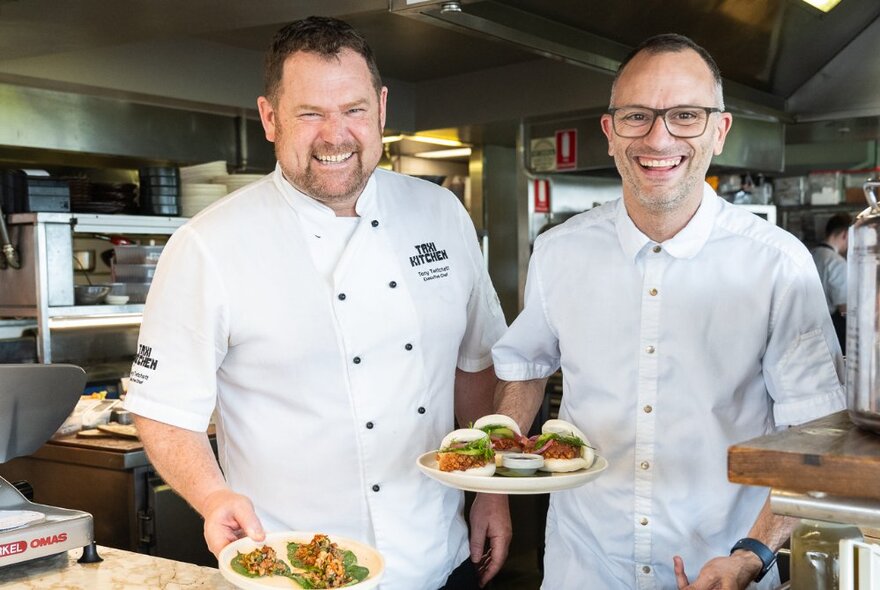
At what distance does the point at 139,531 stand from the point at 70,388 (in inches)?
56.5

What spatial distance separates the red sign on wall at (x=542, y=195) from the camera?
5.98 meters

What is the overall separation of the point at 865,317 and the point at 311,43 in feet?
4.17

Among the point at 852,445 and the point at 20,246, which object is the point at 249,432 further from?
the point at 20,246

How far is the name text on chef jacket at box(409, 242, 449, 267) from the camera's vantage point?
2.14 metres

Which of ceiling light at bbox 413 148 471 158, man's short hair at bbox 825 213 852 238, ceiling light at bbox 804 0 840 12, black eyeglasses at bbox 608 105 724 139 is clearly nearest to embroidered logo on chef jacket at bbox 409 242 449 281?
black eyeglasses at bbox 608 105 724 139

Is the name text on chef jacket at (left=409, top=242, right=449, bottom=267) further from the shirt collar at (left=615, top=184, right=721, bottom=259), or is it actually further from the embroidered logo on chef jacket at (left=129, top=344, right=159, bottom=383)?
the embroidered logo on chef jacket at (left=129, top=344, right=159, bottom=383)

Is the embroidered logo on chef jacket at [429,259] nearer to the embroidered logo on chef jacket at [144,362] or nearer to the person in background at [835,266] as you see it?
the embroidered logo on chef jacket at [144,362]

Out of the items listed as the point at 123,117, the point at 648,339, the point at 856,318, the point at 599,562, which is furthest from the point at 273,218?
the point at 123,117

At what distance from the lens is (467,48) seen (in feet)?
17.4

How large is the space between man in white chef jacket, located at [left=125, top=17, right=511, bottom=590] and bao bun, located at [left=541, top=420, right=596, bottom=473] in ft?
1.12

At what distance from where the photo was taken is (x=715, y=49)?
12.6 feet

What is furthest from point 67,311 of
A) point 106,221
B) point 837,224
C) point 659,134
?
point 837,224

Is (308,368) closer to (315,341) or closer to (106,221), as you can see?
(315,341)

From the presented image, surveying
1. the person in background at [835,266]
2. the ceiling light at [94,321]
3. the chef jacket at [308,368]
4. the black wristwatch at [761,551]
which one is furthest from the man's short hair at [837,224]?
the black wristwatch at [761,551]
